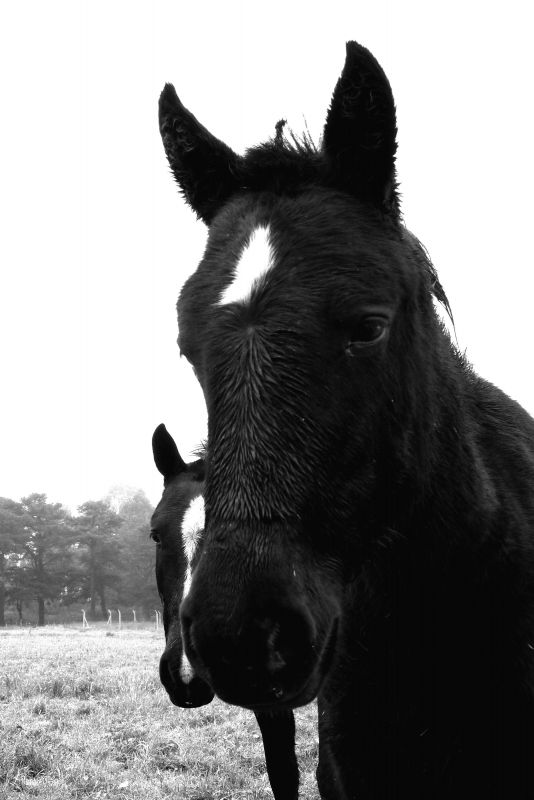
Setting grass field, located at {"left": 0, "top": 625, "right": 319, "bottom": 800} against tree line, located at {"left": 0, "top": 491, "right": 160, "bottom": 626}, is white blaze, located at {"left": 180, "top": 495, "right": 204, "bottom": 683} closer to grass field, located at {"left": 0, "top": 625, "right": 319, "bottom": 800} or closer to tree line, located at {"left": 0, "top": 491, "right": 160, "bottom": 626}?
grass field, located at {"left": 0, "top": 625, "right": 319, "bottom": 800}

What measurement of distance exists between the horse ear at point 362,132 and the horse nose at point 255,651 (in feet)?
5.11

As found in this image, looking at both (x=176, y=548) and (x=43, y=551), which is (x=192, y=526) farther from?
(x=43, y=551)

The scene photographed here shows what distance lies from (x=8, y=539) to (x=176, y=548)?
208 ft

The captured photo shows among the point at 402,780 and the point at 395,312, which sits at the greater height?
the point at 395,312

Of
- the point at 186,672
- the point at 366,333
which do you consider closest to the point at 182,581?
the point at 186,672

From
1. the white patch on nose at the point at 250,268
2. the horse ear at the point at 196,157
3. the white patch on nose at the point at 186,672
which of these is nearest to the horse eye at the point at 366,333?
the white patch on nose at the point at 250,268

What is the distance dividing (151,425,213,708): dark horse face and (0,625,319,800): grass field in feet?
5.93

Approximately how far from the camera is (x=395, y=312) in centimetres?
227

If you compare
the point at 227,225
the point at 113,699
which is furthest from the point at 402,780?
the point at 113,699

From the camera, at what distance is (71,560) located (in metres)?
65.3

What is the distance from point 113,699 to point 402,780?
8.78m

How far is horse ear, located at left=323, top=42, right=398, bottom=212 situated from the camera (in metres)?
2.34

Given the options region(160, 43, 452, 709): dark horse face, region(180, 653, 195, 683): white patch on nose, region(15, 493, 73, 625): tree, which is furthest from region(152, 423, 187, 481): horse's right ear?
region(15, 493, 73, 625): tree

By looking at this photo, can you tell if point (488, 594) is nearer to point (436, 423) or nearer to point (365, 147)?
point (436, 423)
